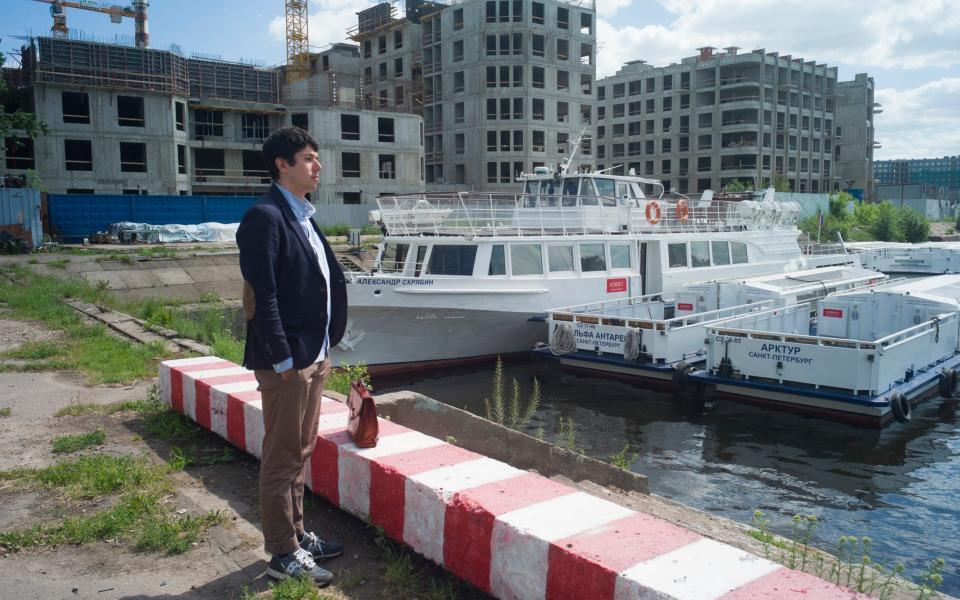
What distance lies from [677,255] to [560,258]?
4067 mm

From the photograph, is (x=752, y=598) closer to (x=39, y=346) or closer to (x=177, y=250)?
(x=39, y=346)

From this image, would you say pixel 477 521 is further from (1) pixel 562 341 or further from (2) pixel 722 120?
(2) pixel 722 120

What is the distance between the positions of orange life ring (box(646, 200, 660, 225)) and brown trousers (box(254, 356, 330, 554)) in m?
16.3

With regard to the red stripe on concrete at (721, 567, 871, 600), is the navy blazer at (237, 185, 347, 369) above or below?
above

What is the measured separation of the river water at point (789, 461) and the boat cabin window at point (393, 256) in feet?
11.4

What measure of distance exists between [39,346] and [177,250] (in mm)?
18182

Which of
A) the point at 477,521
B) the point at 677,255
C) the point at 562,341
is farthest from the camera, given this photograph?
Answer: the point at 677,255

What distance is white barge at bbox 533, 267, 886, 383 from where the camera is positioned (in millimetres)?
14258

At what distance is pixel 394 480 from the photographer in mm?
4258

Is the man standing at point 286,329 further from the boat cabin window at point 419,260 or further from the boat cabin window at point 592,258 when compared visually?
the boat cabin window at point 592,258

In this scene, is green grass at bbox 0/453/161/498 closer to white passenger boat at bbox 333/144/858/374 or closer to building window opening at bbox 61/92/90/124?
white passenger boat at bbox 333/144/858/374

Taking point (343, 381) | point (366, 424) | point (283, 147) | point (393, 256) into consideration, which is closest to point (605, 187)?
point (393, 256)

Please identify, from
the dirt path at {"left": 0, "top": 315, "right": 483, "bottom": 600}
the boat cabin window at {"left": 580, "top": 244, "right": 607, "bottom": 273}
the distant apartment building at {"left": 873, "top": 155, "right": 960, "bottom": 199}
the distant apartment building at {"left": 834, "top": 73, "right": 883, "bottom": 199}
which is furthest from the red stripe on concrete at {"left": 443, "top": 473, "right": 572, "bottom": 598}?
the distant apartment building at {"left": 873, "top": 155, "right": 960, "bottom": 199}

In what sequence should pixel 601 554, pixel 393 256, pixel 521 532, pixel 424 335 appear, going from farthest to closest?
pixel 393 256 < pixel 424 335 < pixel 521 532 < pixel 601 554
